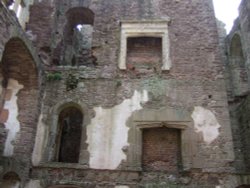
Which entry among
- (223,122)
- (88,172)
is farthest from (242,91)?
(88,172)

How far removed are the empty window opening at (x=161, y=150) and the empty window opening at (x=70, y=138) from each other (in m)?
2.59

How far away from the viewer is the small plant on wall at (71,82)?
1031 cm

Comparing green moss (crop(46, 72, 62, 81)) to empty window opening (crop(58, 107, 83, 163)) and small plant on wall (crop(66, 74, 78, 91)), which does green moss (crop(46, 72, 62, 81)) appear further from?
empty window opening (crop(58, 107, 83, 163))

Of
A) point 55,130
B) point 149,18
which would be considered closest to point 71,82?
point 55,130

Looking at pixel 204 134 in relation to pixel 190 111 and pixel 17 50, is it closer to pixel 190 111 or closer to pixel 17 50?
pixel 190 111

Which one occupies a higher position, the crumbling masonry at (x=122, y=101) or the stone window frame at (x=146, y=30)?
the stone window frame at (x=146, y=30)

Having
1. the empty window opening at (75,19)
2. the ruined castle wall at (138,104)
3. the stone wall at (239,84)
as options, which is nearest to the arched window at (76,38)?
the empty window opening at (75,19)

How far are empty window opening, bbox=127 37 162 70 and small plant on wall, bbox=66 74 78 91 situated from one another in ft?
5.79

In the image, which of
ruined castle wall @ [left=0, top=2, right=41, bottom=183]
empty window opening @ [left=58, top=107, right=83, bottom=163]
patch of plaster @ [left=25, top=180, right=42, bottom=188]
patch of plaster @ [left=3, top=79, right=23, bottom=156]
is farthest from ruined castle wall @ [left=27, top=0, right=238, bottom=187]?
empty window opening @ [left=58, top=107, right=83, bottom=163]

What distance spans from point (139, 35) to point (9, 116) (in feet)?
15.9

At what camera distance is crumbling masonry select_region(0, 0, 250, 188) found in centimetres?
901

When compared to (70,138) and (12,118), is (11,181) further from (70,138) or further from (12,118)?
(70,138)

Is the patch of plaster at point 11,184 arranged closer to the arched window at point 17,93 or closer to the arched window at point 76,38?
the arched window at point 17,93

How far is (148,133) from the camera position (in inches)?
385
